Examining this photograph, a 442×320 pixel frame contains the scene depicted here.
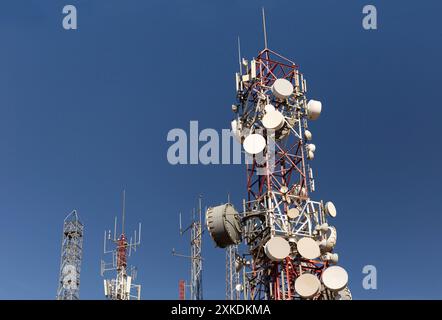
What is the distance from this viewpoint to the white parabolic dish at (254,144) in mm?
38812

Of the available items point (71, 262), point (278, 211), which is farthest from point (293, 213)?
point (71, 262)

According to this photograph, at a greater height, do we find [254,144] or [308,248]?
[254,144]

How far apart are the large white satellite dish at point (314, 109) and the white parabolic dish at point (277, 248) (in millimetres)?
11293

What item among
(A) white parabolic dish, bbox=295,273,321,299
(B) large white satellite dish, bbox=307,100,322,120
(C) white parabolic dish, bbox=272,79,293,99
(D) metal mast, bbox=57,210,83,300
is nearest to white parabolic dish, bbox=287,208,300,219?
(A) white parabolic dish, bbox=295,273,321,299

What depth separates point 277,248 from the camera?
34.3 meters

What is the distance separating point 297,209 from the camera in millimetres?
37031

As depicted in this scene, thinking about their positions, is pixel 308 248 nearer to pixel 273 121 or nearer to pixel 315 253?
pixel 315 253

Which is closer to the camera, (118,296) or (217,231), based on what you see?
(217,231)

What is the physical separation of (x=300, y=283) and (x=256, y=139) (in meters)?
10.7

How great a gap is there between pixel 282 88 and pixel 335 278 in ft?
47.2

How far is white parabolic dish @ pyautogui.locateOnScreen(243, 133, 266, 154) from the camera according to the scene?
127 feet
